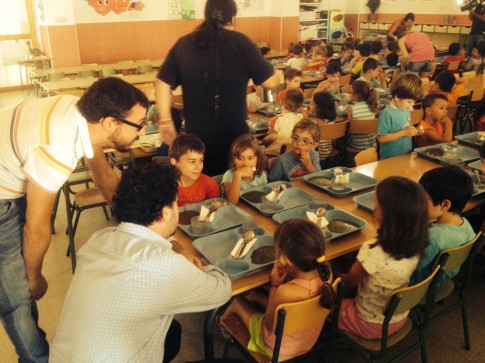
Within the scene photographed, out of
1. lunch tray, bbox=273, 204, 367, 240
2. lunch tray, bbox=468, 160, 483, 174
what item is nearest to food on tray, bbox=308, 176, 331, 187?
lunch tray, bbox=273, 204, 367, 240

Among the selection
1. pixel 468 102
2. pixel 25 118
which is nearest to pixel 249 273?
pixel 25 118

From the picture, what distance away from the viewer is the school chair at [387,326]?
1.89m

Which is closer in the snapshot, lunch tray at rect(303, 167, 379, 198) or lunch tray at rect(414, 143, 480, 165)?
lunch tray at rect(303, 167, 379, 198)

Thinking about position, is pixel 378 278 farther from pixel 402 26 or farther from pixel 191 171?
pixel 402 26

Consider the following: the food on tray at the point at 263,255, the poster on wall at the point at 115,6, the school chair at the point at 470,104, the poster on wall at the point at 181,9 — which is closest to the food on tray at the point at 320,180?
the food on tray at the point at 263,255

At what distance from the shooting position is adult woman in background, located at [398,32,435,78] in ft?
25.2

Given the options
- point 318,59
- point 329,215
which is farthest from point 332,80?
point 329,215

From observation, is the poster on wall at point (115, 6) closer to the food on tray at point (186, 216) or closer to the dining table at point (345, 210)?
the dining table at point (345, 210)

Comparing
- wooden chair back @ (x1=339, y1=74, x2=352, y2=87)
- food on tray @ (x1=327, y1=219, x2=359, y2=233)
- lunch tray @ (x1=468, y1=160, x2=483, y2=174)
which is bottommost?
food on tray @ (x1=327, y1=219, x2=359, y2=233)

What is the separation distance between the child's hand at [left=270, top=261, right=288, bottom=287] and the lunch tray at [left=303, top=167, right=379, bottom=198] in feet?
3.21

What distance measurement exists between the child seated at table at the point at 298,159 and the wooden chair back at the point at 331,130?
987mm

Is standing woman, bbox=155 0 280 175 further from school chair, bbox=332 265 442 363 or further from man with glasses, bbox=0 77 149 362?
school chair, bbox=332 265 442 363

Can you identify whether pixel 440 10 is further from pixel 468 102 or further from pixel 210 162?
pixel 210 162

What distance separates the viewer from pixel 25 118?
1.74m
